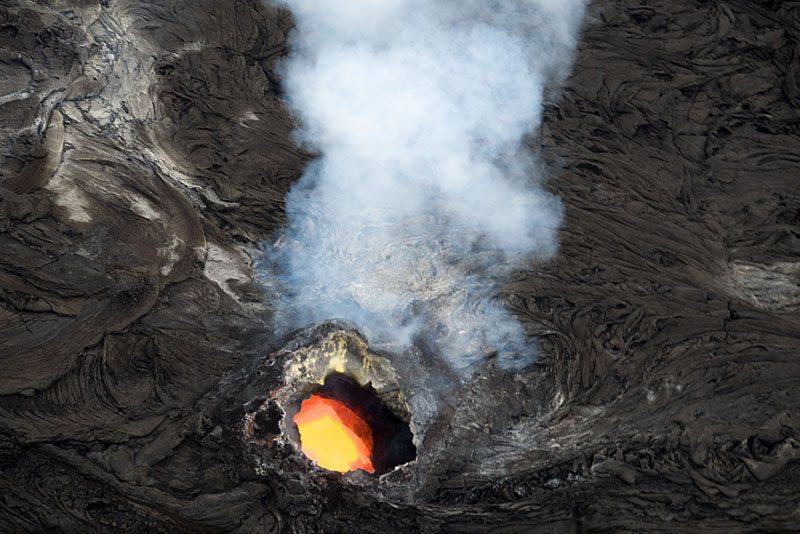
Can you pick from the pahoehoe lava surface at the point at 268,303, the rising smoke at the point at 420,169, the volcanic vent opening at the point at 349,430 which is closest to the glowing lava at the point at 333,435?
the volcanic vent opening at the point at 349,430

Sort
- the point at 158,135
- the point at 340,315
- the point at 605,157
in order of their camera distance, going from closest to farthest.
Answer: the point at 340,315, the point at 158,135, the point at 605,157

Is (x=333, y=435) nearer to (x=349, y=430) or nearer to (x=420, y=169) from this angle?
(x=349, y=430)

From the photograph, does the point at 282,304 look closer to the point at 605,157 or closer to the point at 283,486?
the point at 283,486

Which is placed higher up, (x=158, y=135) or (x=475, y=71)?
(x=475, y=71)

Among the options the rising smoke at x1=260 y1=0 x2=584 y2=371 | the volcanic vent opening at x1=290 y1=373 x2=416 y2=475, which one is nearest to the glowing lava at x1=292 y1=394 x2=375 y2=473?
the volcanic vent opening at x1=290 y1=373 x2=416 y2=475

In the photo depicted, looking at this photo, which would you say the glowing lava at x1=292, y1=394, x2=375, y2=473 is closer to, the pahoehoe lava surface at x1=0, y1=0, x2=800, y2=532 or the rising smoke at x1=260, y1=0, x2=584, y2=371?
the pahoehoe lava surface at x1=0, y1=0, x2=800, y2=532

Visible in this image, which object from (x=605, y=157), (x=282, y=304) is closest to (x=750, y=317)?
(x=605, y=157)

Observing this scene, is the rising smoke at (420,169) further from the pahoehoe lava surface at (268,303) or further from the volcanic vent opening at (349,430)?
the volcanic vent opening at (349,430)
